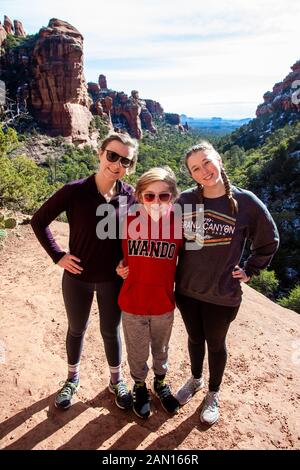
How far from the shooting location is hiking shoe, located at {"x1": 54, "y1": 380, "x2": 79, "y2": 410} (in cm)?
279

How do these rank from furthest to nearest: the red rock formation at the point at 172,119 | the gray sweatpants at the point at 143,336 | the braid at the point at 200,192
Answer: the red rock formation at the point at 172,119 → the gray sweatpants at the point at 143,336 → the braid at the point at 200,192

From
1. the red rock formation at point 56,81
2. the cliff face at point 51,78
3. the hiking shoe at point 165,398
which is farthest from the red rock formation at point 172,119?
the hiking shoe at point 165,398

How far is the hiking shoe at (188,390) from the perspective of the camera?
307 centimetres

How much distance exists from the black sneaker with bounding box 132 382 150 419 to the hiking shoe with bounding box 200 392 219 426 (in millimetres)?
476

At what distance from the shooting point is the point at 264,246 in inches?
103

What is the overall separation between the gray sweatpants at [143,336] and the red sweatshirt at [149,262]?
0.08 metres

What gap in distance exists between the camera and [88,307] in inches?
106

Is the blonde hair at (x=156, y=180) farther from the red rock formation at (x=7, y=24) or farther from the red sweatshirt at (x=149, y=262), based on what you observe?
the red rock formation at (x=7, y=24)

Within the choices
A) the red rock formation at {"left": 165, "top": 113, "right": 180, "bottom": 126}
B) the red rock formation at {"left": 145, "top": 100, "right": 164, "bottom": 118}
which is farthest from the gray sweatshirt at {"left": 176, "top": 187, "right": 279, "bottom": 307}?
the red rock formation at {"left": 165, "top": 113, "right": 180, "bottom": 126}

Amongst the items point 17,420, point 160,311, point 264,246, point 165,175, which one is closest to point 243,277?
point 264,246

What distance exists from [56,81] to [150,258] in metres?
54.2

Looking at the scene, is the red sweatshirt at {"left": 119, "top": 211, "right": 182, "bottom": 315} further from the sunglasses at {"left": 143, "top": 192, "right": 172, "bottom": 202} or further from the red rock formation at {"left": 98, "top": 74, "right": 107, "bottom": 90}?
the red rock formation at {"left": 98, "top": 74, "right": 107, "bottom": 90}
